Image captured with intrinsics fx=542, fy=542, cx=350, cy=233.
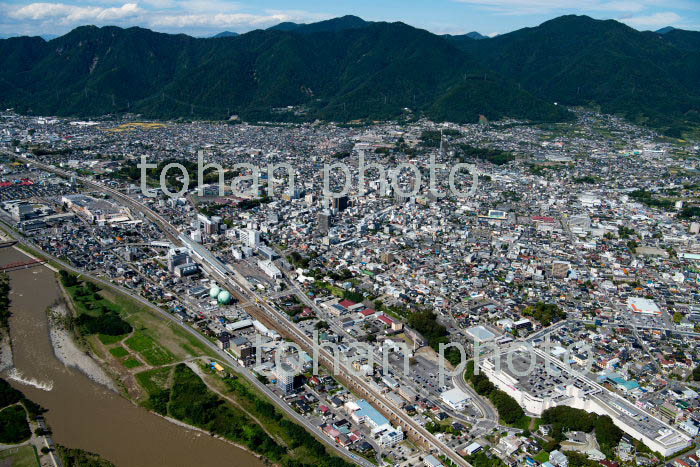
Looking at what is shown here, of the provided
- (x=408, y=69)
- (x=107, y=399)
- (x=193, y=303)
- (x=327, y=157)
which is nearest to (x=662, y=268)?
(x=193, y=303)

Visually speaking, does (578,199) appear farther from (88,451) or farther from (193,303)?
(88,451)

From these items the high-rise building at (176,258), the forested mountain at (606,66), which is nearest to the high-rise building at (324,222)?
the high-rise building at (176,258)

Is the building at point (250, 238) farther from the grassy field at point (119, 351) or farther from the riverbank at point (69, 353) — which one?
the grassy field at point (119, 351)

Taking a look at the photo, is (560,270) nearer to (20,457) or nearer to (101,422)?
(101,422)

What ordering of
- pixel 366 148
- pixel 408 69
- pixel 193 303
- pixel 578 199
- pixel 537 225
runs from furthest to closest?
1. pixel 408 69
2. pixel 366 148
3. pixel 578 199
4. pixel 537 225
5. pixel 193 303

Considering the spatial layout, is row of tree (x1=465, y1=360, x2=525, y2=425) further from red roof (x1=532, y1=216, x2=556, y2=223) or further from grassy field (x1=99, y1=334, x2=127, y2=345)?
red roof (x1=532, y1=216, x2=556, y2=223)
